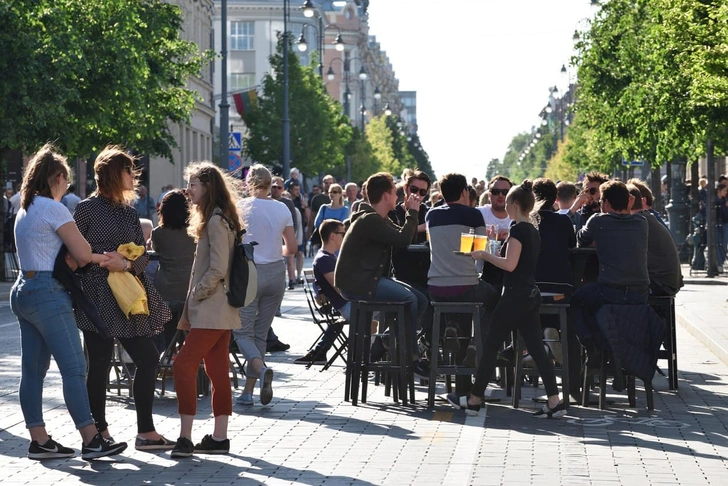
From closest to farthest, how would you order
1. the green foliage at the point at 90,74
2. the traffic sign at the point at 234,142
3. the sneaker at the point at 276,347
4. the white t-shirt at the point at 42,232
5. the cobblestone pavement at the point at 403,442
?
the cobblestone pavement at the point at 403,442 → the white t-shirt at the point at 42,232 → the sneaker at the point at 276,347 → the green foliage at the point at 90,74 → the traffic sign at the point at 234,142

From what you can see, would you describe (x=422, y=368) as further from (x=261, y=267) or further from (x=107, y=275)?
(x=107, y=275)

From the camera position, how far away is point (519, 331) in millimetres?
11055

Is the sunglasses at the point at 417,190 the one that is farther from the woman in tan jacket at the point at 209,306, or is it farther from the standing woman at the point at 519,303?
the woman in tan jacket at the point at 209,306

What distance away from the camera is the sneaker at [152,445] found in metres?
9.16

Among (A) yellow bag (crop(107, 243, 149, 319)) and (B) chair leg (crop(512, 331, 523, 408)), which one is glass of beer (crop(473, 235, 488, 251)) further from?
(A) yellow bag (crop(107, 243, 149, 319))

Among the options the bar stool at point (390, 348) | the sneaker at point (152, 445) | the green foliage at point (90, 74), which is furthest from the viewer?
the green foliage at point (90, 74)

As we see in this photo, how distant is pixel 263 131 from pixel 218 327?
59.6 metres

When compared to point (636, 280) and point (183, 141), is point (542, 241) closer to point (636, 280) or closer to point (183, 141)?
point (636, 280)

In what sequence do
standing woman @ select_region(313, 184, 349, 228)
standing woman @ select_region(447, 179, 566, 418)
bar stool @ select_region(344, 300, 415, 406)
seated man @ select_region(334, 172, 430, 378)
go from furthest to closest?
1. standing woman @ select_region(313, 184, 349, 228)
2. bar stool @ select_region(344, 300, 415, 406)
3. seated man @ select_region(334, 172, 430, 378)
4. standing woman @ select_region(447, 179, 566, 418)

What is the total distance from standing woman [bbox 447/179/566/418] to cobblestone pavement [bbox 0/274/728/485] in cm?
24

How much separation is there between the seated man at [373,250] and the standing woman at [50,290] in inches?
113

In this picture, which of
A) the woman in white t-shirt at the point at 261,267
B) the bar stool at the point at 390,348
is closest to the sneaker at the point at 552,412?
the bar stool at the point at 390,348

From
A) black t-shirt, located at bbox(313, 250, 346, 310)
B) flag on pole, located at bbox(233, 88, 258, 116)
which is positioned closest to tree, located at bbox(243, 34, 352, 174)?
flag on pole, located at bbox(233, 88, 258, 116)

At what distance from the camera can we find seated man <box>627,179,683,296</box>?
1228 cm
